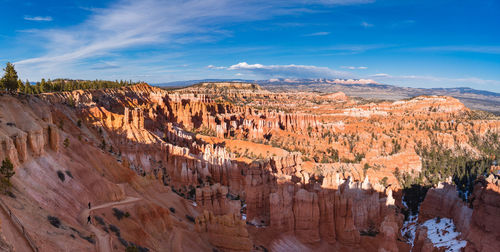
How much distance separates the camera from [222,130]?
88750mm

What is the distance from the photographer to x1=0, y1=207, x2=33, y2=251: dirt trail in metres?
10.6

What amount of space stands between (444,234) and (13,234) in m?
40.8

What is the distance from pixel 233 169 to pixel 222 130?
3963cm

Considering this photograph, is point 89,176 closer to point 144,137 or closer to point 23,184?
point 23,184

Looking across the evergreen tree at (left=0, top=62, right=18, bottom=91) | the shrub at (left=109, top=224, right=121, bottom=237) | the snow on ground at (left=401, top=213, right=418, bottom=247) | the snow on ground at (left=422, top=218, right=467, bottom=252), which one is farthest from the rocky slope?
the evergreen tree at (left=0, top=62, right=18, bottom=91)

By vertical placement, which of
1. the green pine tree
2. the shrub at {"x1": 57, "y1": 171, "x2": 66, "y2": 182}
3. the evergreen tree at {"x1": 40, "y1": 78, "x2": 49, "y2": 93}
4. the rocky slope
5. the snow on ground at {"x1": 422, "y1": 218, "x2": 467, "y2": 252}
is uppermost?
the evergreen tree at {"x1": 40, "y1": 78, "x2": 49, "y2": 93}

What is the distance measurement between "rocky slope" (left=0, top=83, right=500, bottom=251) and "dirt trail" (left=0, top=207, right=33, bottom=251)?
70 centimetres

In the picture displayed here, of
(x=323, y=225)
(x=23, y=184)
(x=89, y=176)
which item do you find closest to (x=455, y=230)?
(x=323, y=225)

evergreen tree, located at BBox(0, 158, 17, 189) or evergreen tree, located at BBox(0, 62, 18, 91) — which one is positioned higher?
evergreen tree, located at BBox(0, 62, 18, 91)

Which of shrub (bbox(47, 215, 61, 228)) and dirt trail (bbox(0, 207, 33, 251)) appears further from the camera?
shrub (bbox(47, 215, 61, 228))

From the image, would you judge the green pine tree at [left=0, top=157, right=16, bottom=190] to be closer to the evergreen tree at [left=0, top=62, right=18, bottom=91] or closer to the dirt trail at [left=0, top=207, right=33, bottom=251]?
the dirt trail at [left=0, top=207, right=33, bottom=251]

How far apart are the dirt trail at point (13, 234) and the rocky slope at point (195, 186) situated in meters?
0.70

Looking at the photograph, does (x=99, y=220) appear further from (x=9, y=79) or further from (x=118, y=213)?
(x=9, y=79)

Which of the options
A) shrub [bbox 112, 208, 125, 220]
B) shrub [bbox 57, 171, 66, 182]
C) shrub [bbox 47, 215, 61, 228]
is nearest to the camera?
shrub [bbox 47, 215, 61, 228]
